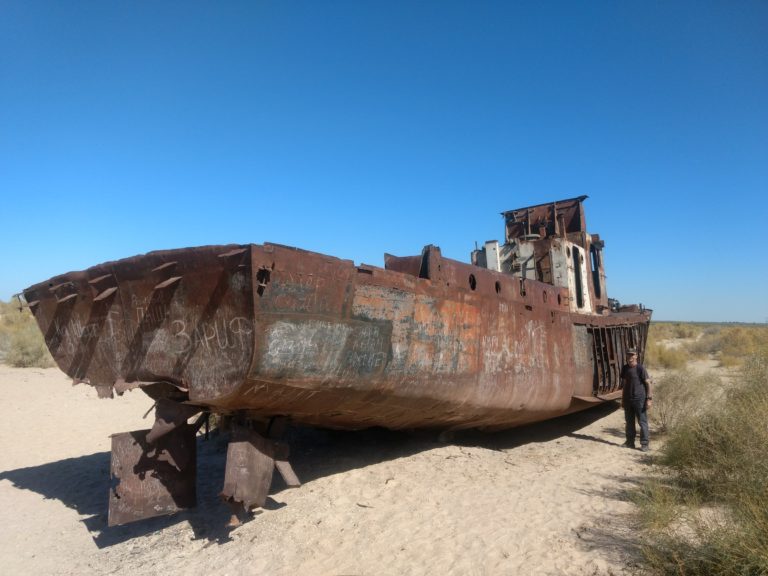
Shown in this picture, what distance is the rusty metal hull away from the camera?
3.48 metres

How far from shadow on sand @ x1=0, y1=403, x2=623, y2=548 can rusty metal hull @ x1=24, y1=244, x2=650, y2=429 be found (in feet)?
2.01

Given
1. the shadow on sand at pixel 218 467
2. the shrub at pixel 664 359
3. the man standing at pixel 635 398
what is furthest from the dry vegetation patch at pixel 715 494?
the shrub at pixel 664 359

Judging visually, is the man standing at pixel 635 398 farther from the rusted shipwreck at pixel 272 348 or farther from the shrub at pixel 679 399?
the rusted shipwreck at pixel 272 348

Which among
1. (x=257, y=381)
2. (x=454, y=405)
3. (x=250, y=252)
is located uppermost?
(x=250, y=252)

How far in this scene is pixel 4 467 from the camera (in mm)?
6652

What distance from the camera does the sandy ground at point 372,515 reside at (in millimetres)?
3352

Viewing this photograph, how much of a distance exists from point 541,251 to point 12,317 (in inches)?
912

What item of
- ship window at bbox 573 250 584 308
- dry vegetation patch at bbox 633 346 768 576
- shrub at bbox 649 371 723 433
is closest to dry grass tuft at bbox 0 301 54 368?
ship window at bbox 573 250 584 308

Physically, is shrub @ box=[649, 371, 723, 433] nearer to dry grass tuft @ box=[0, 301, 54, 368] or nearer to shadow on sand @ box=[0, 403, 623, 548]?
shadow on sand @ box=[0, 403, 623, 548]

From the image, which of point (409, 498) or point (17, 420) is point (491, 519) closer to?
point (409, 498)

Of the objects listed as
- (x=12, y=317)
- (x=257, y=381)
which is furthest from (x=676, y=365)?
(x=12, y=317)

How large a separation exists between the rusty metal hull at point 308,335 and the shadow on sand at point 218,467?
61 cm

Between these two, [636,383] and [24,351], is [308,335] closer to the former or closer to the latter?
[636,383]

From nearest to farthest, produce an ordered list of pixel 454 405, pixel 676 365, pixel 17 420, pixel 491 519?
pixel 491 519 → pixel 454 405 → pixel 17 420 → pixel 676 365
